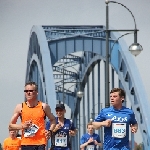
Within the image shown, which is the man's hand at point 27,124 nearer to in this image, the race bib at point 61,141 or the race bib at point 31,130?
the race bib at point 31,130

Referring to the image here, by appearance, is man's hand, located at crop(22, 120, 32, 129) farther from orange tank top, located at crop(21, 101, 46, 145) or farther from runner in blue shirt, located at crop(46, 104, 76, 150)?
runner in blue shirt, located at crop(46, 104, 76, 150)

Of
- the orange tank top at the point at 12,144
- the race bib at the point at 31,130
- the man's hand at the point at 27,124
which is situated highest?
the man's hand at the point at 27,124

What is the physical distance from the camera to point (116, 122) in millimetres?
12781

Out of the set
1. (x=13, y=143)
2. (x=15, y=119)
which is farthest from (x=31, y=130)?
(x=13, y=143)

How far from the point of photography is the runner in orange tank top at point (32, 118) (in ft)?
39.6

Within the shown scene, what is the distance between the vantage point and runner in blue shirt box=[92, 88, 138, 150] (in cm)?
1256

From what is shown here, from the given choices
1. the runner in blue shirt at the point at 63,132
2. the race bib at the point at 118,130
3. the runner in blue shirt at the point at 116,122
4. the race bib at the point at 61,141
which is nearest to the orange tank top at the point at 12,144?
the runner in blue shirt at the point at 63,132

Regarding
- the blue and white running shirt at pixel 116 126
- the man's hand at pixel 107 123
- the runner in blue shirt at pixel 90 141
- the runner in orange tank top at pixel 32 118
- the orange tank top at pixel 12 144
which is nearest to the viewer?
the runner in orange tank top at pixel 32 118

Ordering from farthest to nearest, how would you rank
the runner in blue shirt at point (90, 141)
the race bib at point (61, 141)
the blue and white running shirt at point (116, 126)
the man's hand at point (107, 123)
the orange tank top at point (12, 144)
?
the runner in blue shirt at point (90, 141) < the orange tank top at point (12, 144) < the race bib at point (61, 141) < the blue and white running shirt at point (116, 126) < the man's hand at point (107, 123)

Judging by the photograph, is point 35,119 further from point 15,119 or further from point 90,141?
point 90,141

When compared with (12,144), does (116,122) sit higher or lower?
higher

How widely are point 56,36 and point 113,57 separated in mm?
5205

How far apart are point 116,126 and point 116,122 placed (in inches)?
5.1

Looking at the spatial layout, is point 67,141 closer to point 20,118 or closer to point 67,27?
point 20,118
